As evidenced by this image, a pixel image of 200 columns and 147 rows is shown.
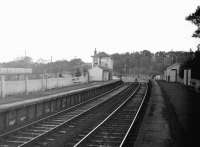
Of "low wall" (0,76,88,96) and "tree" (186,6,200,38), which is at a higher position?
"tree" (186,6,200,38)

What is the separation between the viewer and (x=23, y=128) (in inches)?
Result: 515

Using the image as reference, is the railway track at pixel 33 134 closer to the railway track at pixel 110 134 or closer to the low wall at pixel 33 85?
the railway track at pixel 110 134

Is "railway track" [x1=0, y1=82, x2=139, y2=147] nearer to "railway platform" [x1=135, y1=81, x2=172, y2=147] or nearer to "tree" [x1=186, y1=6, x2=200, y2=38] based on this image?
"railway platform" [x1=135, y1=81, x2=172, y2=147]

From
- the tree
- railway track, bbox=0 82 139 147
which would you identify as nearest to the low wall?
railway track, bbox=0 82 139 147

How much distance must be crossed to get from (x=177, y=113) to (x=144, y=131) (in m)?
5.64

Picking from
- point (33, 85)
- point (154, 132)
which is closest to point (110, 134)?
point (154, 132)

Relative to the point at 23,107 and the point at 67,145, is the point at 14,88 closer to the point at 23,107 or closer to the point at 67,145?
the point at 23,107

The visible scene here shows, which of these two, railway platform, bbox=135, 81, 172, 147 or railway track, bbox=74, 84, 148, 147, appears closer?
railway track, bbox=74, 84, 148, 147

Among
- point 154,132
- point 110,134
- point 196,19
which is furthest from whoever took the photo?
point 196,19

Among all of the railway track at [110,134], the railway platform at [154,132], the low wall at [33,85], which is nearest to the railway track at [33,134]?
the railway track at [110,134]

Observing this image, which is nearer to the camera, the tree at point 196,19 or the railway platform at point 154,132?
the railway platform at point 154,132

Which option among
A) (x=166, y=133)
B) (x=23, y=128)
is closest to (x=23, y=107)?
(x=23, y=128)

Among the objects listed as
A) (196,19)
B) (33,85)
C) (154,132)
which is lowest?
(154,132)

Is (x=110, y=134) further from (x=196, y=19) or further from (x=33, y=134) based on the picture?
(x=196, y=19)
